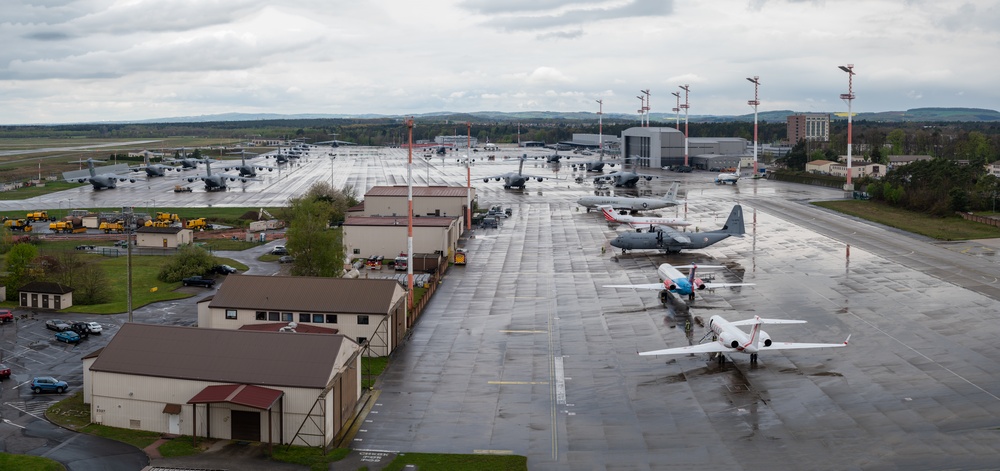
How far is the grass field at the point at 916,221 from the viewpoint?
11149 centimetres

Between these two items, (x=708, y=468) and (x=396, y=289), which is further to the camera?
(x=396, y=289)

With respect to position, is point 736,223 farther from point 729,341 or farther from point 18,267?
point 18,267

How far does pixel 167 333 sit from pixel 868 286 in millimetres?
62125

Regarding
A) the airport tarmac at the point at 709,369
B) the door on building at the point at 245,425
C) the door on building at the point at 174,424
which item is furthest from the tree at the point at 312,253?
the door on building at the point at 245,425

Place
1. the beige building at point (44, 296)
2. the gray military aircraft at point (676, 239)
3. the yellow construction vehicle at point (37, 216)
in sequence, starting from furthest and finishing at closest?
the yellow construction vehicle at point (37, 216)
the gray military aircraft at point (676, 239)
the beige building at point (44, 296)

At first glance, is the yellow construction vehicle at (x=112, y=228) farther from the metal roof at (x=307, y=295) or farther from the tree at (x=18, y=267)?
the metal roof at (x=307, y=295)

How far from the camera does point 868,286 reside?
79.8m

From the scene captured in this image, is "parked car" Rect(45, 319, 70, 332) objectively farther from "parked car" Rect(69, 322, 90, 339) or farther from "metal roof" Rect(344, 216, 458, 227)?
"metal roof" Rect(344, 216, 458, 227)

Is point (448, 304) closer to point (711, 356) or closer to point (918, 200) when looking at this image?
point (711, 356)

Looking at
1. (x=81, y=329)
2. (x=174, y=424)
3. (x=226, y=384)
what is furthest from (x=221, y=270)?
(x=226, y=384)

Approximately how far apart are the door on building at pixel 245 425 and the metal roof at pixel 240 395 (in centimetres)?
116

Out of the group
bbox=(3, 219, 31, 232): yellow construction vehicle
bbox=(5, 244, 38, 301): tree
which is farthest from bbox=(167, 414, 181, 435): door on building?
bbox=(3, 219, 31, 232): yellow construction vehicle

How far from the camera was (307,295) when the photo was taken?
201ft

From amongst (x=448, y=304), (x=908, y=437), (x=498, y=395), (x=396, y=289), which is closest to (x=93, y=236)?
(x=448, y=304)
